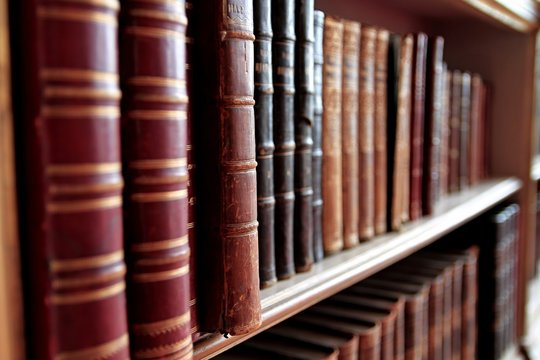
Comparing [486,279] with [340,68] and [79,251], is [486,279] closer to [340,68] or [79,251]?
[340,68]

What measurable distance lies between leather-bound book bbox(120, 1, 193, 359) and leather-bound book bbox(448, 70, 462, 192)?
0.89 meters

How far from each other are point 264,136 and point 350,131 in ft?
0.75

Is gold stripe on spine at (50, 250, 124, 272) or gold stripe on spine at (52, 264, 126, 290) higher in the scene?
gold stripe on spine at (50, 250, 124, 272)

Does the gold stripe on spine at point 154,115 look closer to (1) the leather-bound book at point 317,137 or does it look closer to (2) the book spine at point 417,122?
(1) the leather-bound book at point 317,137

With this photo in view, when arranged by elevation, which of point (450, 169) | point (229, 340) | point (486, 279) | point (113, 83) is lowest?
point (486, 279)

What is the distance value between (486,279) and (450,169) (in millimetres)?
281

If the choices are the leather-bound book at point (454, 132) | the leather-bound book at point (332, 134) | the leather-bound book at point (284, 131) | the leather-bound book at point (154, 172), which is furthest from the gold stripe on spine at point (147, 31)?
the leather-bound book at point (454, 132)

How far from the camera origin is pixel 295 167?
2.08ft

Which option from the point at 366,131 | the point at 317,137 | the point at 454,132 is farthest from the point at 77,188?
the point at 454,132

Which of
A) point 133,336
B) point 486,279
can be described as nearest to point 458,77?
point 486,279

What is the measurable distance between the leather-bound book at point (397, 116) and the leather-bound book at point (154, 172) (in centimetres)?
51

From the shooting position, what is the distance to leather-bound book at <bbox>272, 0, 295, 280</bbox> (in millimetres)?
574

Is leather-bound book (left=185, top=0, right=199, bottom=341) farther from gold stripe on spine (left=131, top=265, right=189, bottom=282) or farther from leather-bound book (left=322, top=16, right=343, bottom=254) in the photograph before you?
leather-bound book (left=322, top=16, right=343, bottom=254)

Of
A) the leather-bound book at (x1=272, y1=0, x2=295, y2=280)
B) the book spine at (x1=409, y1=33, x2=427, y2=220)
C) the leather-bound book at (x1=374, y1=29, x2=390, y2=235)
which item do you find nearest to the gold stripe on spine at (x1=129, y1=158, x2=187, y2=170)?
the leather-bound book at (x1=272, y1=0, x2=295, y2=280)
